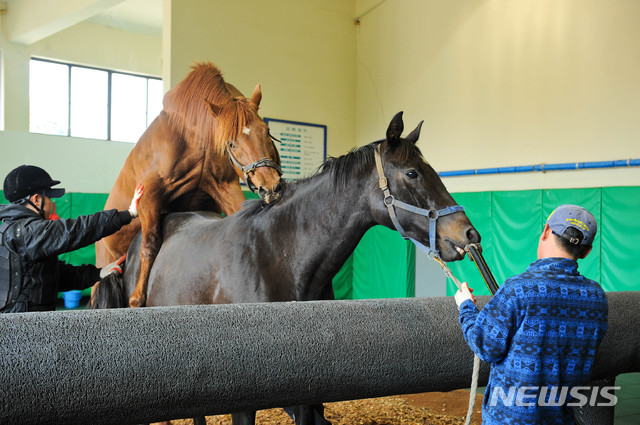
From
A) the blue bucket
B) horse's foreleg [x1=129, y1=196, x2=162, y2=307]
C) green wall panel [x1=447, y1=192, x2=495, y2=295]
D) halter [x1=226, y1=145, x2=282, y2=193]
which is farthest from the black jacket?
the blue bucket

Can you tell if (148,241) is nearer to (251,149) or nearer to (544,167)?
(251,149)

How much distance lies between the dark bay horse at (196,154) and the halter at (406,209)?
582 millimetres

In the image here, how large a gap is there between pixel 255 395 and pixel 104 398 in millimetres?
331

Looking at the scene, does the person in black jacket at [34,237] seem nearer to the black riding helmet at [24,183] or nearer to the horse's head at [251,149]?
the black riding helmet at [24,183]

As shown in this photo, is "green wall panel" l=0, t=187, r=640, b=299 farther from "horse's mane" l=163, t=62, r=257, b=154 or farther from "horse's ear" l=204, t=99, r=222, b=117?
"horse's ear" l=204, t=99, r=222, b=117

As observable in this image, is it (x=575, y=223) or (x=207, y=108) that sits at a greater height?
(x=207, y=108)

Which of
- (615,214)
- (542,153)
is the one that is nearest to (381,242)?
(542,153)

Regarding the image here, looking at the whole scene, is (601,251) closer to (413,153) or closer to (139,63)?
(413,153)

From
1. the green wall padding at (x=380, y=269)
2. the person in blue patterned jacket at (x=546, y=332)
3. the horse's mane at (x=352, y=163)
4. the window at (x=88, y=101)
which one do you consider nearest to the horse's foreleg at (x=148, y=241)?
the horse's mane at (x=352, y=163)

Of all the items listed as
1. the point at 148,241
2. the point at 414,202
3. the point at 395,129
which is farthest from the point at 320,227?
the point at 148,241

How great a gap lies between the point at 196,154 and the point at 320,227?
3.67 ft

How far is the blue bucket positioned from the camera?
8.48 meters

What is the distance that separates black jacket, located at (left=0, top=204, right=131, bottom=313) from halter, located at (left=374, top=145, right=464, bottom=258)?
49.8 inches

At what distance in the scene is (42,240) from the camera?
2.35 meters
